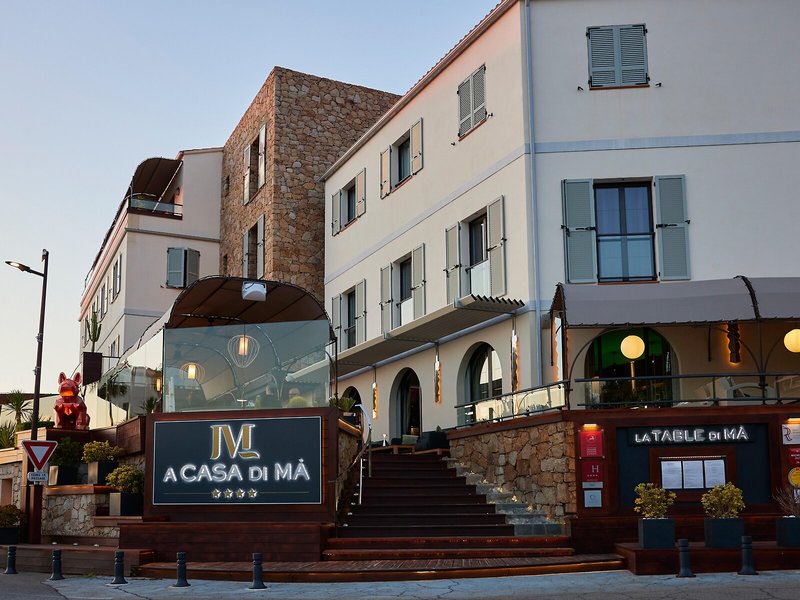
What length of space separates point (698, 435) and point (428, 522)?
4.64 m

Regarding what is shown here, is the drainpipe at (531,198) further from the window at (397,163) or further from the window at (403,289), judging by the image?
the window at (397,163)

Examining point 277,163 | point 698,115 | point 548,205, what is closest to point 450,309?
point 548,205

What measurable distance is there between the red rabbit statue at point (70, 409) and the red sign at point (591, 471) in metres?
11.6

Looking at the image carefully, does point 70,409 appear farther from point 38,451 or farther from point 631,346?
point 631,346

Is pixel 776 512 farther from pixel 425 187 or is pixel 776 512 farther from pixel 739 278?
pixel 425 187

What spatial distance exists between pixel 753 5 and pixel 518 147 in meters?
5.43

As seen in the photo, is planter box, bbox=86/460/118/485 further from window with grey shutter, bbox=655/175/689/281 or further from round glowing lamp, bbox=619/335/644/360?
window with grey shutter, bbox=655/175/689/281

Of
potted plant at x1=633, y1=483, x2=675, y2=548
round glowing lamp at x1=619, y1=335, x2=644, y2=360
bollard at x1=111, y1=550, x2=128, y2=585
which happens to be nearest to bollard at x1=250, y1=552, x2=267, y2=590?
→ bollard at x1=111, y1=550, x2=128, y2=585

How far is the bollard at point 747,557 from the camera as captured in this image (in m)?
13.1

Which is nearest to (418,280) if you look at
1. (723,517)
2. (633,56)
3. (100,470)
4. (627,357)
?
(627,357)

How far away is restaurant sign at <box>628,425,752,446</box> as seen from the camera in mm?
15594

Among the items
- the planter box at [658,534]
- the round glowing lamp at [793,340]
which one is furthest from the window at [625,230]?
the planter box at [658,534]

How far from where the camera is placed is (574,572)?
1413cm

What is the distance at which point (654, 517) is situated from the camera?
1419 cm
